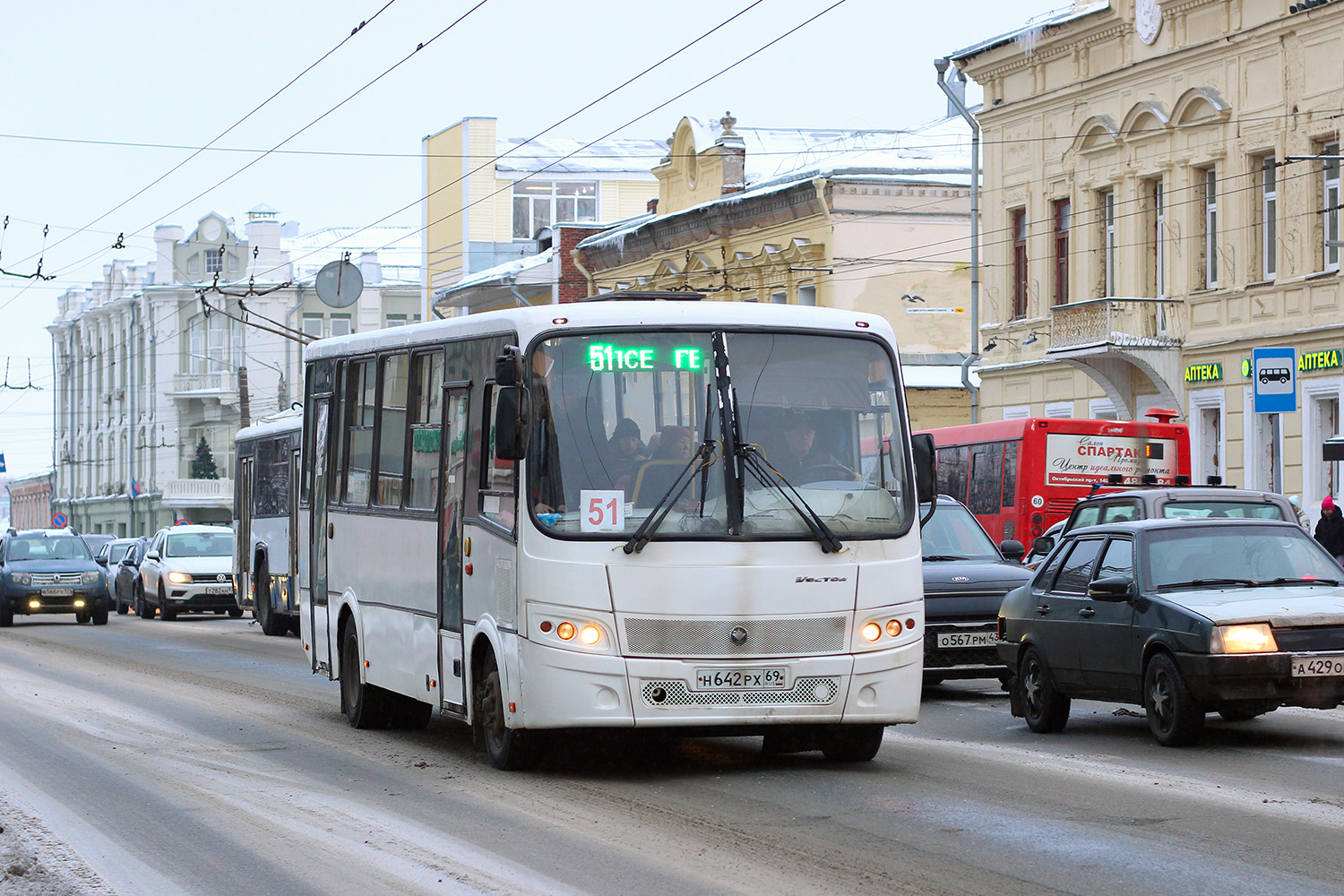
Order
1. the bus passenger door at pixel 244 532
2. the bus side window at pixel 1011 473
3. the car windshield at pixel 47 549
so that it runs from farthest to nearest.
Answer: the car windshield at pixel 47 549
the bus passenger door at pixel 244 532
the bus side window at pixel 1011 473

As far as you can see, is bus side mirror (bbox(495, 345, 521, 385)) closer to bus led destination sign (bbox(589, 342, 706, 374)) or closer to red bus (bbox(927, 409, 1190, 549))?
bus led destination sign (bbox(589, 342, 706, 374))

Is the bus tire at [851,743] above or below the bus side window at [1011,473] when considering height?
below

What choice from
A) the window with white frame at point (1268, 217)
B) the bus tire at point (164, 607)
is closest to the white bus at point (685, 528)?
the window with white frame at point (1268, 217)

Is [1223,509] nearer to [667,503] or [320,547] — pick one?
[320,547]

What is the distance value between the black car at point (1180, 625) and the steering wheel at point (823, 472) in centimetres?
263

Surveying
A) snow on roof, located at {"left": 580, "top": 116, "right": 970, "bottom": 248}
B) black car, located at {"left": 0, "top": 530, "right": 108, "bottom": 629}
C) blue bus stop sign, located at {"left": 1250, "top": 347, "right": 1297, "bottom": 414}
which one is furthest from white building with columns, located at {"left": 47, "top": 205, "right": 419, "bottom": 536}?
blue bus stop sign, located at {"left": 1250, "top": 347, "right": 1297, "bottom": 414}

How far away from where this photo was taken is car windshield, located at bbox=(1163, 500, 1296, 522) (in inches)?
682

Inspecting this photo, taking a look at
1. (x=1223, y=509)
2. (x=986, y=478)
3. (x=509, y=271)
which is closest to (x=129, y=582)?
(x=986, y=478)

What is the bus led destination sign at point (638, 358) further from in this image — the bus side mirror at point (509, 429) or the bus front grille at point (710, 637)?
the bus front grille at point (710, 637)

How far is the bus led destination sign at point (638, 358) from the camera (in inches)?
455

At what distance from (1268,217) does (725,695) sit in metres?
24.9

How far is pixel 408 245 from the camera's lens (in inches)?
3684

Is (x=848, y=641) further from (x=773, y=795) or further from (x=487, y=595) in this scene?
(x=487, y=595)

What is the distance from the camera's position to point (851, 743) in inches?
480
